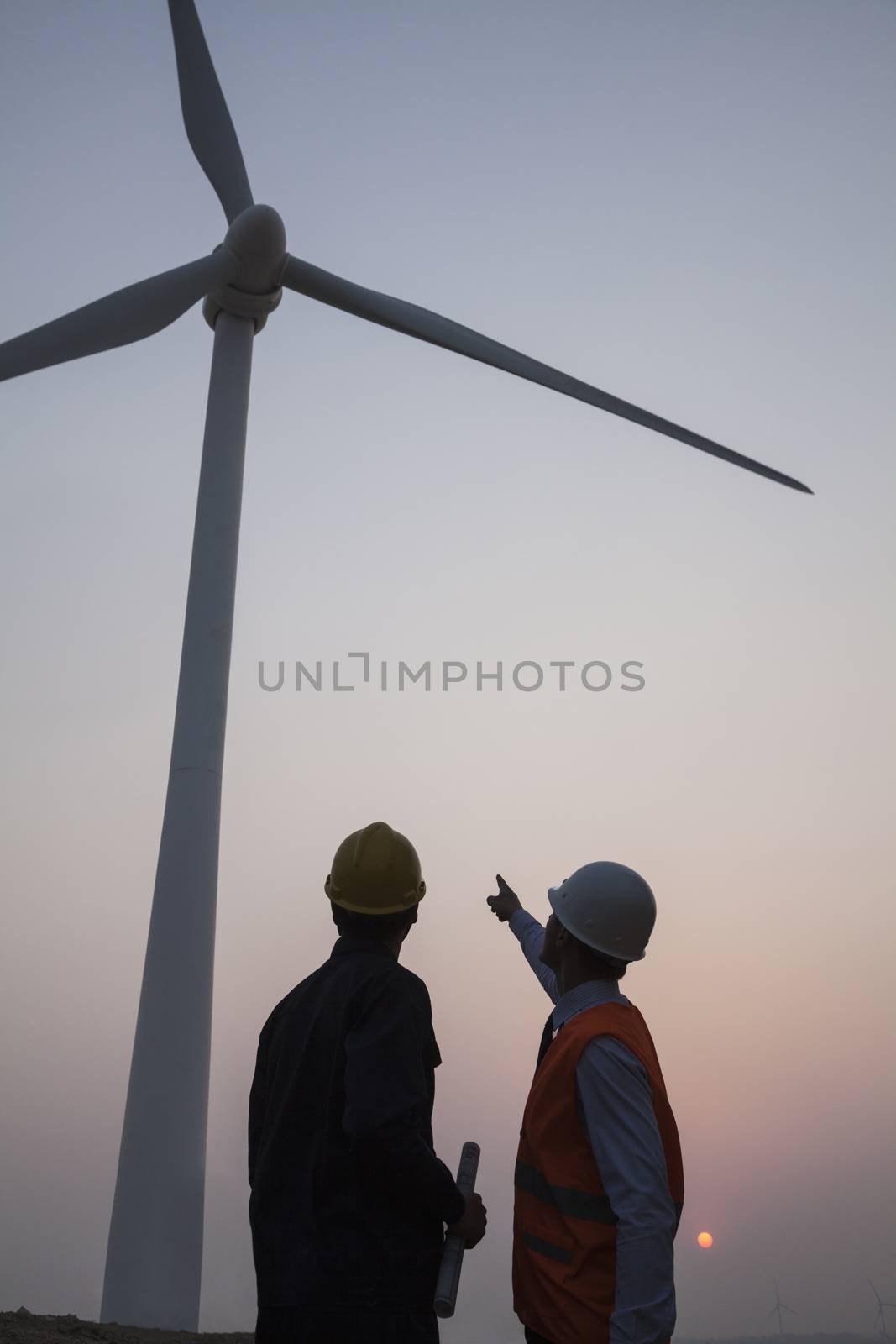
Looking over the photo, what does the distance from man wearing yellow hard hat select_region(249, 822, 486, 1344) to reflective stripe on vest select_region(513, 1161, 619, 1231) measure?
0.28 m

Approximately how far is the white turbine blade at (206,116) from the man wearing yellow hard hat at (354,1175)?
57.1 feet

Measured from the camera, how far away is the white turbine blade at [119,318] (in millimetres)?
16609

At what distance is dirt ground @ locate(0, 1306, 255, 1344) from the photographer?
885cm

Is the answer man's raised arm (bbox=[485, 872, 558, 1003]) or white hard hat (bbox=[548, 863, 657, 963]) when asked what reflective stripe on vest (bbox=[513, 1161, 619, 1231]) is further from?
man's raised arm (bbox=[485, 872, 558, 1003])

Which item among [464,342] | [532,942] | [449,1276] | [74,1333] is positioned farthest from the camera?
[464,342]

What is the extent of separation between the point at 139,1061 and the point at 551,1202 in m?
9.31

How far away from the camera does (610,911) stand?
6027 millimetres

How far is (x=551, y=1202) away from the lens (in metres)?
5.34

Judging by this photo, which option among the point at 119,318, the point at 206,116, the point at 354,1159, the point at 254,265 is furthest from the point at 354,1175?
the point at 206,116

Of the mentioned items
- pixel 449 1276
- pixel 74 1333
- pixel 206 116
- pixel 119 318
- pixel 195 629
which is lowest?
pixel 74 1333

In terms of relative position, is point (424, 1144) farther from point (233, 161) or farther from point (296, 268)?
point (233, 161)

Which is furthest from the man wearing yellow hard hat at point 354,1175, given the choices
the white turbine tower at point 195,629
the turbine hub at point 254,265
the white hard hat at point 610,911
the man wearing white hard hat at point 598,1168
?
the turbine hub at point 254,265

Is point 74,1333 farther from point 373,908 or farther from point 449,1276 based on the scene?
point 373,908

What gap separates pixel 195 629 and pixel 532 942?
9.18 meters
